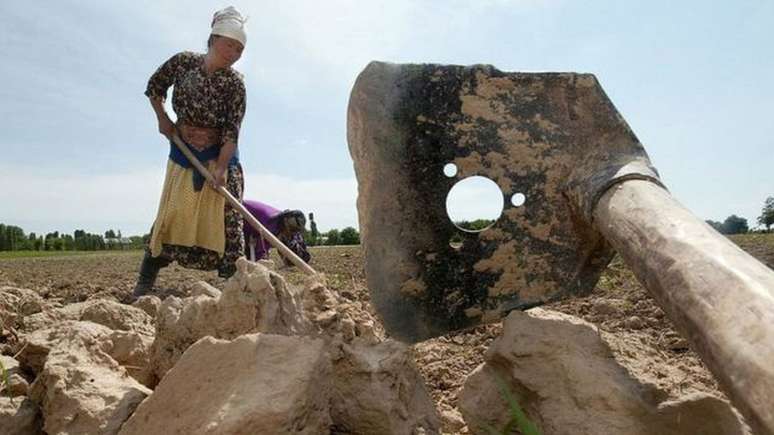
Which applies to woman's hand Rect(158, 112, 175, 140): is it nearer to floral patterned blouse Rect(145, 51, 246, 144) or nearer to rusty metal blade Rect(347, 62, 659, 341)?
floral patterned blouse Rect(145, 51, 246, 144)

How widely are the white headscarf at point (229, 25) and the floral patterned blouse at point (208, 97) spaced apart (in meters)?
0.27

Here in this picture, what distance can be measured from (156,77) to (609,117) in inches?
121

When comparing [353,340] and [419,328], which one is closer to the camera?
[353,340]

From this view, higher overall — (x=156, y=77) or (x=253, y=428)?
(x=156, y=77)

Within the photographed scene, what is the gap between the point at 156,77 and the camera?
451cm

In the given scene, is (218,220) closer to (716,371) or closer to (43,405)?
(43,405)

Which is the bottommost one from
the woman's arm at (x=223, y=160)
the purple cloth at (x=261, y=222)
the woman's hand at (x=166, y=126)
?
the purple cloth at (x=261, y=222)

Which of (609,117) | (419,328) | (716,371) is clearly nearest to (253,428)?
(716,371)

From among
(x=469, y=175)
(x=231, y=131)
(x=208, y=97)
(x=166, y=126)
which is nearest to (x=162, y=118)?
(x=166, y=126)

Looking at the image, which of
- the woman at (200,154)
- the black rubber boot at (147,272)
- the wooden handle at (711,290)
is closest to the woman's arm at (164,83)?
the woman at (200,154)

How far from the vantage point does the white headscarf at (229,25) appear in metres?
4.17

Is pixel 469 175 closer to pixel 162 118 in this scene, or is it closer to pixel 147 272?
pixel 162 118

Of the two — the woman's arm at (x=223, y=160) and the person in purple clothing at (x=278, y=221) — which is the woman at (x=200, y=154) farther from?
the person in purple clothing at (x=278, y=221)

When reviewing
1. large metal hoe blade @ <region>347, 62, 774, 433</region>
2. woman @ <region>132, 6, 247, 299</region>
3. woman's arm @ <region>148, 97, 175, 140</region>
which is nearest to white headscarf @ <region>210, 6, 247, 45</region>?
woman @ <region>132, 6, 247, 299</region>
